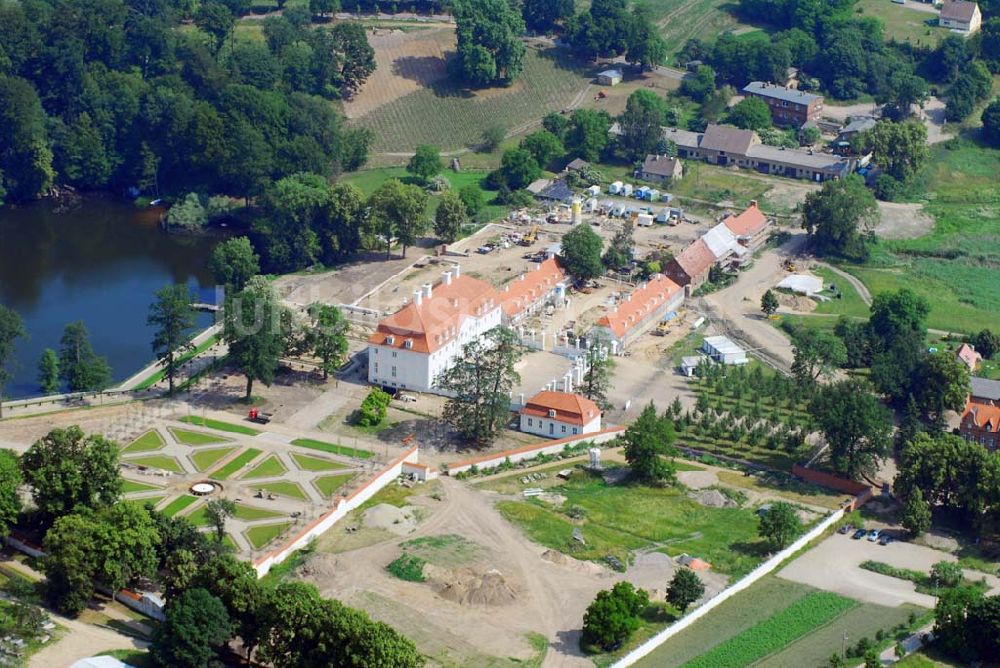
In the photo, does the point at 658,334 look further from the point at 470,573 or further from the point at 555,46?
the point at 555,46

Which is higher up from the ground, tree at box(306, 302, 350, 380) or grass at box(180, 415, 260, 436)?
tree at box(306, 302, 350, 380)

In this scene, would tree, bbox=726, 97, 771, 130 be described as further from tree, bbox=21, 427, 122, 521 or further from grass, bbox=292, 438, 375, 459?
tree, bbox=21, 427, 122, 521

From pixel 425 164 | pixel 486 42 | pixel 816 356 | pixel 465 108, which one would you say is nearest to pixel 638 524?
pixel 816 356

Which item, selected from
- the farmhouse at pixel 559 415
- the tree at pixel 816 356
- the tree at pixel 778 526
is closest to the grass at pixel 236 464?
the farmhouse at pixel 559 415

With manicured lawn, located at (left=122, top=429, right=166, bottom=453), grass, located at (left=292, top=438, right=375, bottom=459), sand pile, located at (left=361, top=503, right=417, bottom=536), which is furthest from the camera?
grass, located at (left=292, top=438, right=375, bottom=459)

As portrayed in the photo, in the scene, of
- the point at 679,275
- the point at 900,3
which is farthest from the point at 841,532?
the point at 900,3

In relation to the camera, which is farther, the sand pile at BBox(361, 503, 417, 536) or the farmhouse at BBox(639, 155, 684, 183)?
the farmhouse at BBox(639, 155, 684, 183)

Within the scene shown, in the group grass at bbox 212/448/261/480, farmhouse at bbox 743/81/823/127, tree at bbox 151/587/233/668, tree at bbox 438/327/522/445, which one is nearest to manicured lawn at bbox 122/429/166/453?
grass at bbox 212/448/261/480
